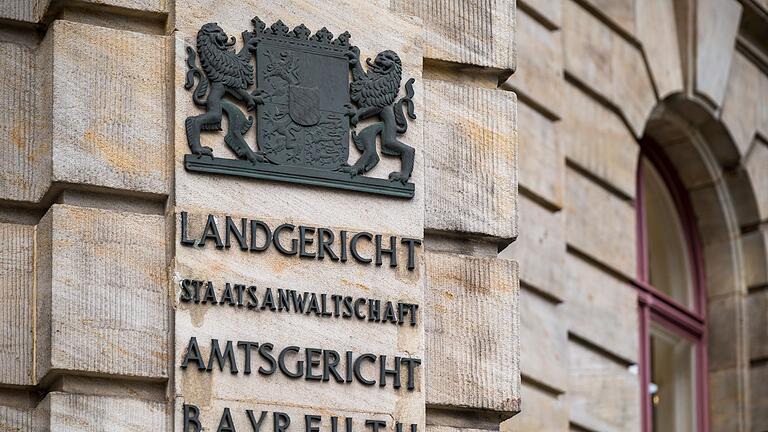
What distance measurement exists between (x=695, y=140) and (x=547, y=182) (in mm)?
3602

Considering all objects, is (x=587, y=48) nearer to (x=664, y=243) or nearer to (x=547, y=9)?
(x=547, y=9)

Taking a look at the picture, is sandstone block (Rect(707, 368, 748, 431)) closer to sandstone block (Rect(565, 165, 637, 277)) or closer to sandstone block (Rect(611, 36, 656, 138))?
sandstone block (Rect(565, 165, 637, 277))

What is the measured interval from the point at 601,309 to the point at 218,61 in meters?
6.62

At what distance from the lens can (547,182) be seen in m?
15.0

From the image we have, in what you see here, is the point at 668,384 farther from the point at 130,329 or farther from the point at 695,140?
the point at 130,329

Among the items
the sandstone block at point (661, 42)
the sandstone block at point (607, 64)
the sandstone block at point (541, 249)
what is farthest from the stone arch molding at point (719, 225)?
the sandstone block at point (541, 249)

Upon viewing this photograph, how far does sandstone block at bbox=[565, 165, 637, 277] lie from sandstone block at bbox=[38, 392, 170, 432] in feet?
21.7

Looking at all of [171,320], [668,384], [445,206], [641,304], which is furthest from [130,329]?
[668,384]

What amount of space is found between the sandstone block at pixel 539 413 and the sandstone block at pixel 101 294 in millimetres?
5105

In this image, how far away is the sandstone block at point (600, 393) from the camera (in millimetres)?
15156

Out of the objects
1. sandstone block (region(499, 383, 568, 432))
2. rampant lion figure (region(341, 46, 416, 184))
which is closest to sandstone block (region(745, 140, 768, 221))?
sandstone block (region(499, 383, 568, 432))

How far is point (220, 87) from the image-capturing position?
965 centimetres

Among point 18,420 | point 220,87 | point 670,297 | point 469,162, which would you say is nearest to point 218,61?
point 220,87

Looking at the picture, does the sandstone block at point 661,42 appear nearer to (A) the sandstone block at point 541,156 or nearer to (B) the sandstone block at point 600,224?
(B) the sandstone block at point 600,224
